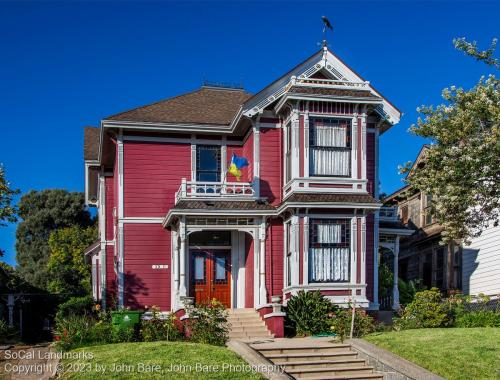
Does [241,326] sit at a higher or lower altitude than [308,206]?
lower

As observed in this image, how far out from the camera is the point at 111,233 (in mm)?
28359

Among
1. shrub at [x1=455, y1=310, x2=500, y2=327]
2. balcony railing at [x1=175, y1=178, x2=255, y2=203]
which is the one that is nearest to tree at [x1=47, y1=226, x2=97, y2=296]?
balcony railing at [x1=175, y1=178, x2=255, y2=203]

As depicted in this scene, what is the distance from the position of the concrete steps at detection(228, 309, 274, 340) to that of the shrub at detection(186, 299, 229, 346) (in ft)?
6.11

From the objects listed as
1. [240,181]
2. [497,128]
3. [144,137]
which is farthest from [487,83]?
[144,137]

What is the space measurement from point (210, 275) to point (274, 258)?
2.48 m

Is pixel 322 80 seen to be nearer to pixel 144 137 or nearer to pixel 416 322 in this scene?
pixel 144 137

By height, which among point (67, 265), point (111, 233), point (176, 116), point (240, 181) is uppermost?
point (176, 116)

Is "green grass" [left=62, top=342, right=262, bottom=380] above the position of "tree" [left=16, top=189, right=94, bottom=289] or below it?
below

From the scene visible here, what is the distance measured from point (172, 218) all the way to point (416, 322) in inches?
326

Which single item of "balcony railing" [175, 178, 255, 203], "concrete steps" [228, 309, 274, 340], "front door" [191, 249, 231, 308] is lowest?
"concrete steps" [228, 309, 274, 340]

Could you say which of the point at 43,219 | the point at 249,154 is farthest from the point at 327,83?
the point at 43,219

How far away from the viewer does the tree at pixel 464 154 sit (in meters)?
18.3

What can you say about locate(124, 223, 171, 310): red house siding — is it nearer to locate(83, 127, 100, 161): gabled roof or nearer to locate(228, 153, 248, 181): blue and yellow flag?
locate(228, 153, 248, 181): blue and yellow flag

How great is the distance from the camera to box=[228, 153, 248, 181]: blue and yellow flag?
23266 mm
